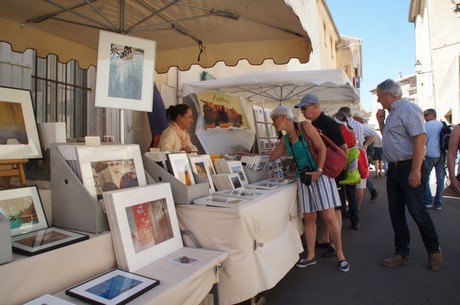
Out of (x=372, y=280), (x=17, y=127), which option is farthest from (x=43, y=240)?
(x=372, y=280)

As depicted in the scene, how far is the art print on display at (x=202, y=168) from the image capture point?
8.37 ft

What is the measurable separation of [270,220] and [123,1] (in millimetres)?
1943

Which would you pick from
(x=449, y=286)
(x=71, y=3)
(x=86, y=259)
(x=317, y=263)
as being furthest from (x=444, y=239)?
(x=71, y=3)

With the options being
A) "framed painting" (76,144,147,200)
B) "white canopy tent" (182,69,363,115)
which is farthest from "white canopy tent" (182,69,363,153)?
"framed painting" (76,144,147,200)

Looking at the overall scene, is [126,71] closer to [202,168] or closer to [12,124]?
[12,124]

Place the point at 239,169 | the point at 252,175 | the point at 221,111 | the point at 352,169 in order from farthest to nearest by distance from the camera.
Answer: the point at 221,111, the point at 352,169, the point at 252,175, the point at 239,169

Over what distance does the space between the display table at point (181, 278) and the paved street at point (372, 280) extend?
109cm

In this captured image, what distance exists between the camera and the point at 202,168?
2650 millimetres

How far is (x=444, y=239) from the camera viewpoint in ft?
13.8

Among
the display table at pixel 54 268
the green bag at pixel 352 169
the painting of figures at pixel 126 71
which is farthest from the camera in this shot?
the green bag at pixel 352 169

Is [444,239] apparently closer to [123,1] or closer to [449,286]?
[449,286]

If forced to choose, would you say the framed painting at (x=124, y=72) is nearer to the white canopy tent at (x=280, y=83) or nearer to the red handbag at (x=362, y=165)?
the white canopy tent at (x=280, y=83)

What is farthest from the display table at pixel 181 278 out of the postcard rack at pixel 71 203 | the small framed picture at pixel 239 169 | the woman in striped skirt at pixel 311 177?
the woman in striped skirt at pixel 311 177

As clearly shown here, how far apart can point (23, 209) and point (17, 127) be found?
51cm
